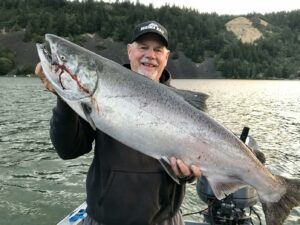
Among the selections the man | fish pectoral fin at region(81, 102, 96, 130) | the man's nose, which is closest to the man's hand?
the man

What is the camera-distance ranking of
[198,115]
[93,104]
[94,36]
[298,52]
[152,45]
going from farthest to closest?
[298,52] → [94,36] → [152,45] → [198,115] → [93,104]

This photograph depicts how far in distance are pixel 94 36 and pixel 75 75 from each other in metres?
160

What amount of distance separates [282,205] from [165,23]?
192 m

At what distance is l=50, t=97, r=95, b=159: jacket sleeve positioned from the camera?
3.72 meters

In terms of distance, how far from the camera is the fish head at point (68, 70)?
11.6ft

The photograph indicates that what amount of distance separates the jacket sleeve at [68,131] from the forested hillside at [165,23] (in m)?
126

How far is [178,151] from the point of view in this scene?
146 inches

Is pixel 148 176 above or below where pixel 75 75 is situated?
below

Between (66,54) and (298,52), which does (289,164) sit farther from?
(298,52)

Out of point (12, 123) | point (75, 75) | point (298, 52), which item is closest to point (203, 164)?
point (75, 75)

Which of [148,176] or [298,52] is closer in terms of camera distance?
[148,176]

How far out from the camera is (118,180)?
378 centimetres

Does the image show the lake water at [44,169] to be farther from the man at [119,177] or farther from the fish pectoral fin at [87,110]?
the fish pectoral fin at [87,110]

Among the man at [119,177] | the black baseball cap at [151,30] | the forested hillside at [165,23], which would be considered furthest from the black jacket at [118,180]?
the forested hillside at [165,23]
